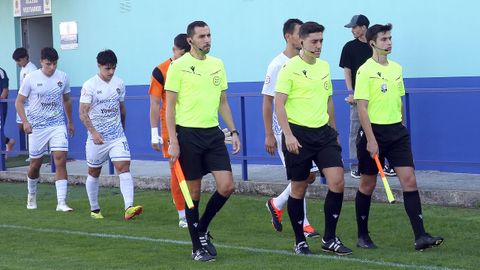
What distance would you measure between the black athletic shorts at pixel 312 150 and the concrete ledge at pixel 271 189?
116 inches

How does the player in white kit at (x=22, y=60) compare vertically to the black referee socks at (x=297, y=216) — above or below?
above

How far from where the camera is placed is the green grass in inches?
353

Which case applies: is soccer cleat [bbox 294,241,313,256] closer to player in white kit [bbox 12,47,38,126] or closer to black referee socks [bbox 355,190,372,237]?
black referee socks [bbox 355,190,372,237]

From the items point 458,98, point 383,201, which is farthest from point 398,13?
point 383,201

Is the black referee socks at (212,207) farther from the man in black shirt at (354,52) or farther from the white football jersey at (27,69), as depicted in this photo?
the white football jersey at (27,69)

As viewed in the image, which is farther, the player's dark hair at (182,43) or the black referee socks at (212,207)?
the player's dark hair at (182,43)

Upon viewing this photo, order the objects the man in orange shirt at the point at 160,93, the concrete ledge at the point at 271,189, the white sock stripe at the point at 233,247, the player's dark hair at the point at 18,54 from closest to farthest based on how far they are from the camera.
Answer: the white sock stripe at the point at 233,247 → the man in orange shirt at the point at 160,93 → the concrete ledge at the point at 271,189 → the player's dark hair at the point at 18,54

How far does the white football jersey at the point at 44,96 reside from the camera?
513 inches

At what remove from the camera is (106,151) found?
1226 cm

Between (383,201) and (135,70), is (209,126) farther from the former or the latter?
(135,70)

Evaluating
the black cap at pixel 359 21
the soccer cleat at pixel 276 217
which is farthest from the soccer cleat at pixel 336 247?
the black cap at pixel 359 21

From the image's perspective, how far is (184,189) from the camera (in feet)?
29.3

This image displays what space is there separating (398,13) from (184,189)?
5.70m

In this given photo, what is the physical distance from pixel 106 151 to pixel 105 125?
30 centimetres
